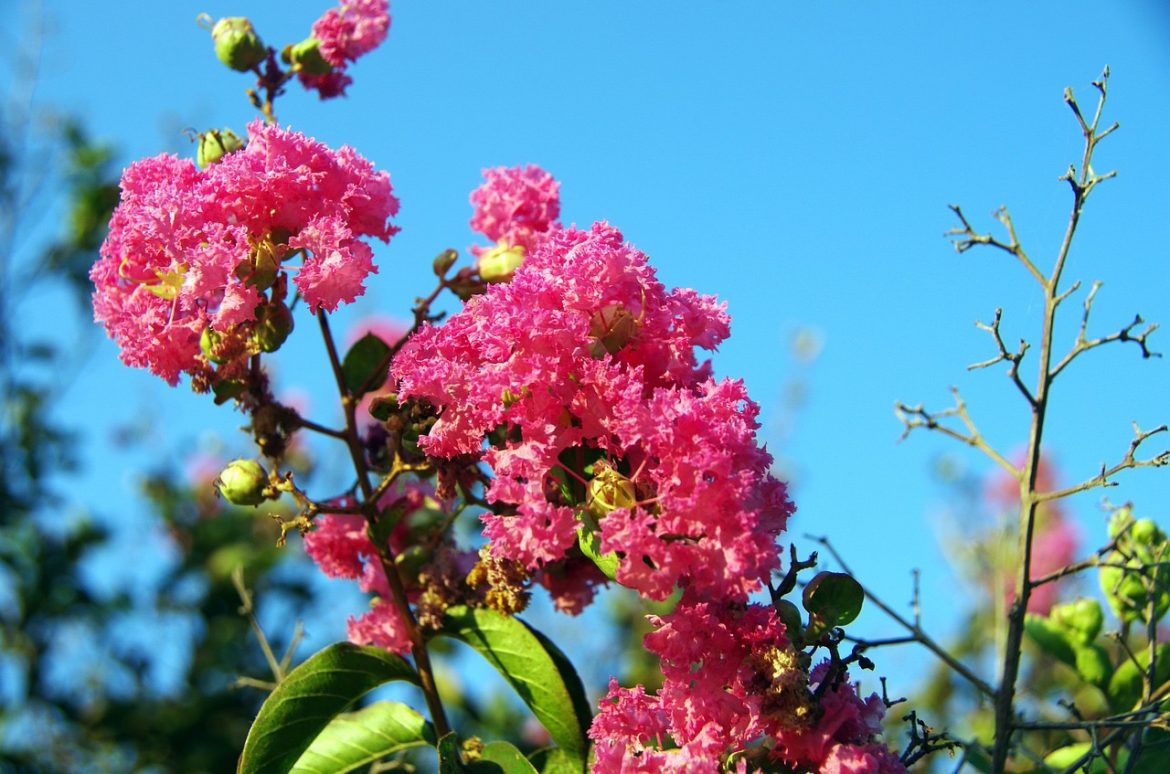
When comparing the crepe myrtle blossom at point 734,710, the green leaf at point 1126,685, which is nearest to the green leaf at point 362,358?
the crepe myrtle blossom at point 734,710

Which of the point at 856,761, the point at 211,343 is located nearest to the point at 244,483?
the point at 211,343

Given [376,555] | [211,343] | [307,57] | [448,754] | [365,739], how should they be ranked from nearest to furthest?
[448,754]
[211,343]
[365,739]
[376,555]
[307,57]

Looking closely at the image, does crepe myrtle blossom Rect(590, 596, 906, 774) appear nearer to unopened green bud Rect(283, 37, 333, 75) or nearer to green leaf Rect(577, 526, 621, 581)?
green leaf Rect(577, 526, 621, 581)

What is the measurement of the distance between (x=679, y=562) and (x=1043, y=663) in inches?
102

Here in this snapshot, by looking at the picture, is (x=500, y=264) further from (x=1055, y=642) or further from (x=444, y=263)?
(x=1055, y=642)

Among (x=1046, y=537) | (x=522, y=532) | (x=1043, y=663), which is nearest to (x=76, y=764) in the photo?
(x=1043, y=663)

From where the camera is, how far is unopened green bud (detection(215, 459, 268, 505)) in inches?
62.0

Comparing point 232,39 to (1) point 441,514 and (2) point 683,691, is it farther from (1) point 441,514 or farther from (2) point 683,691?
(2) point 683,691

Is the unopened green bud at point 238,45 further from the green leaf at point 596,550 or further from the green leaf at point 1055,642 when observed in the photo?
the green leaf at point 1055,642

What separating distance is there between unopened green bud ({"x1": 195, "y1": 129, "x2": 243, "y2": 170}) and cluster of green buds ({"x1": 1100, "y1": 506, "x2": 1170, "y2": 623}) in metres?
1.50

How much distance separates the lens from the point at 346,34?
1.92 m

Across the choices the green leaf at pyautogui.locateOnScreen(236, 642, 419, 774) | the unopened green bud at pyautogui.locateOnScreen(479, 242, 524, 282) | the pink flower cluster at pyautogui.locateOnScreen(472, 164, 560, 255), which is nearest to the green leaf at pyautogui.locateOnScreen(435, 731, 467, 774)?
the green leaf at pyautogui.locateOnScreen(236, 642, 419, 774)

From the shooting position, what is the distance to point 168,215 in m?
1.45

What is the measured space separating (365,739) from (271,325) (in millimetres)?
595
